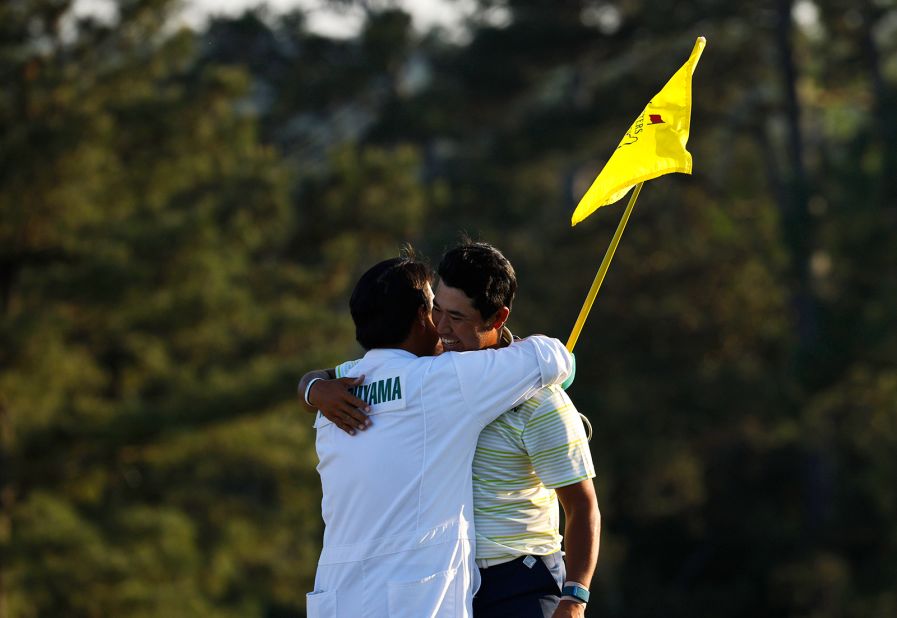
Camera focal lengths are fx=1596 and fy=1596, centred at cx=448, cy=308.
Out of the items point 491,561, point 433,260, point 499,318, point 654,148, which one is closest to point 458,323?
point 499,318

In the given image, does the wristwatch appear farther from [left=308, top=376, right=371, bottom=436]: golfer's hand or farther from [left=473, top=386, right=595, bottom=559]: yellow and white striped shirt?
[left=308, top=376, right=371, bottom=436]: golfer's hand

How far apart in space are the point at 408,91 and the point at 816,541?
10.0 m

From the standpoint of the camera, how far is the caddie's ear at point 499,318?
3484mm

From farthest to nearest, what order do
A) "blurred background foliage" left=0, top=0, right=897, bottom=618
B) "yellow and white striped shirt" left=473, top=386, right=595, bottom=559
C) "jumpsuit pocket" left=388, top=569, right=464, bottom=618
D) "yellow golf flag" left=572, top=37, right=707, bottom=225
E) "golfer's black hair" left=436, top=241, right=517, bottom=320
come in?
1. "blurred background foliage" left=0, top=0, right=897, bottom=618
2. "yellow golf flag" left=572, top=37, right=707, bottom=225
3. "golfer's black hair" left=436, top=241, right=517, bottom=320
4. "yellow and white striped shirt" left=473, top=386, right=595, bottom=559
5. "jumpsuit pocket" left=388, top=569, right=464, bottom=618

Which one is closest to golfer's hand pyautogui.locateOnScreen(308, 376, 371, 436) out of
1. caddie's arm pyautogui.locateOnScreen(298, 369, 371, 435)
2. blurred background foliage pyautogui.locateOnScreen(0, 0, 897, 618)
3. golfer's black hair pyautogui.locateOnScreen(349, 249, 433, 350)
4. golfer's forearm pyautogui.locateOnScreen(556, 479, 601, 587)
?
caddie's arm pyautogui.locateOnScreen(298, 369, 371, 435)

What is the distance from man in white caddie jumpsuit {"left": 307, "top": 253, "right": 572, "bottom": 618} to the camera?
10.7 feet

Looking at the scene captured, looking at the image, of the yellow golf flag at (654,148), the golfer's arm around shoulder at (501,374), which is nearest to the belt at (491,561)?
the golfer's arm around shoulder at (501,374)

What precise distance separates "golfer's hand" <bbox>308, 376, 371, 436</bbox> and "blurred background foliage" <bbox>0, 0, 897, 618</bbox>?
1127cm

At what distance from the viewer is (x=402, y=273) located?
3455 millimetres

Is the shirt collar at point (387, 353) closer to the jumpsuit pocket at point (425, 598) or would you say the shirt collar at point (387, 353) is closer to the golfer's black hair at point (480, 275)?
the golfer's black hair at point (480, 275)

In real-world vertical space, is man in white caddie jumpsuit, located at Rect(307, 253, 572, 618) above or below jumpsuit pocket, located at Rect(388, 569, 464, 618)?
above

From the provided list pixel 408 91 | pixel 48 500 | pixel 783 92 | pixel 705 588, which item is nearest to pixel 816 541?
pixel 705 588

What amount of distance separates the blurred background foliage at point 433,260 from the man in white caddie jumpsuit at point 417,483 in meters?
11.4

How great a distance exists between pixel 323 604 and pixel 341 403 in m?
0.42
